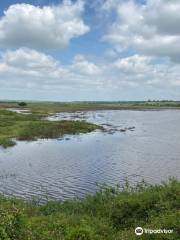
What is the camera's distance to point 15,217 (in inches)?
500

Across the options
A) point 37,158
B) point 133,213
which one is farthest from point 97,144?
point 133,213

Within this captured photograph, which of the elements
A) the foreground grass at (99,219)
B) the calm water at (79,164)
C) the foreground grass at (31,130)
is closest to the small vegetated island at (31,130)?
the foreground grass at (31,130)

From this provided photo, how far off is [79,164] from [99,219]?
19.4 meters

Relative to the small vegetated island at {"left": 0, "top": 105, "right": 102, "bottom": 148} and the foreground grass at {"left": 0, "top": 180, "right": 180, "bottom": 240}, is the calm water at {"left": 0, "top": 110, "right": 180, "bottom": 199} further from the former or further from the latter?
the foreground grass at {"left": 0, "top": 180, "right": 180, "bottom": 240}

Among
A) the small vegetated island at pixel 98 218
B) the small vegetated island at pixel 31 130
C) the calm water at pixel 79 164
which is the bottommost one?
the calm water at pixel 79 164

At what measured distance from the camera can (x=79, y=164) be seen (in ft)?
115

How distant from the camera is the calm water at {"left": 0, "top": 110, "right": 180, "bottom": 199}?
2652 cm

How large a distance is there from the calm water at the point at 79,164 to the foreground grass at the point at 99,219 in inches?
250

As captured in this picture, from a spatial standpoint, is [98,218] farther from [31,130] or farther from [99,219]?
Answer: [31,130]

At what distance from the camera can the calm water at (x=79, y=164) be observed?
26.5 metres

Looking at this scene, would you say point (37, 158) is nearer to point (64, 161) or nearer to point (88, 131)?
point (64, 161)

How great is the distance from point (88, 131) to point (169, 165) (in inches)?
1272

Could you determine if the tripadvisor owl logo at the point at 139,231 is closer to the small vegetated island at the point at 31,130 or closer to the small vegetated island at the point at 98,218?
the small vegetated island at the point at 98,218

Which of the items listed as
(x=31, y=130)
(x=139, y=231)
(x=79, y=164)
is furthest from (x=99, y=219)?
(x=31, y=130)
